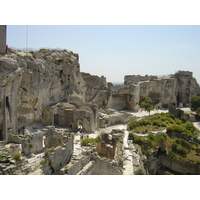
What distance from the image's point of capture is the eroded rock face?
20625 millimetres

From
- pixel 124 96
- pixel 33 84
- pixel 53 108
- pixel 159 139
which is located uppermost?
pixel 33 84

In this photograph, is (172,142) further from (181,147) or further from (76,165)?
(76,165)

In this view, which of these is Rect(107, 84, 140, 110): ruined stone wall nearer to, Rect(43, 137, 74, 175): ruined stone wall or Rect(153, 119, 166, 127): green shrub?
Rect(153, 119, 166, 127): green shrub

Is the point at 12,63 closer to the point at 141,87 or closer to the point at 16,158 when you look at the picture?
the point at 16,158

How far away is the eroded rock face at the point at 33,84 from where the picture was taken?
20.6m

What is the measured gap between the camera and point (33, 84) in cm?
2486

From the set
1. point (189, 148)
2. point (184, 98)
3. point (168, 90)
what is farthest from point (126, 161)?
point (184, 98)

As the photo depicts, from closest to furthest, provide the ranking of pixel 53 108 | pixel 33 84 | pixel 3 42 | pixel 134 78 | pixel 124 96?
pixel 3 42 → pixel 33 84 → pixel 53 108 → pixel 124 96 → pixel 134 78

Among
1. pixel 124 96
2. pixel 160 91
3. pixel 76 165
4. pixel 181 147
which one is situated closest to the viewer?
pixel 76 165

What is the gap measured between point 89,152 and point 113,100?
29136 mm

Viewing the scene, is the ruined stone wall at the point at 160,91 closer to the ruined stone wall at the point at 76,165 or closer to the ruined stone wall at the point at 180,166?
the ruined stone wall at the point at 180,166

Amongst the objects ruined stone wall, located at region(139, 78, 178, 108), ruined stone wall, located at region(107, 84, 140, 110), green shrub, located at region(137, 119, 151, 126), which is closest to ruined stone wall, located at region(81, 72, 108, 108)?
ruined stone wall, located at region(107, 84, 140, 110)

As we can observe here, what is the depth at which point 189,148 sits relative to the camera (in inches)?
899

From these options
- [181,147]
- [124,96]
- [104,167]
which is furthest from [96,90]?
[104,167]
